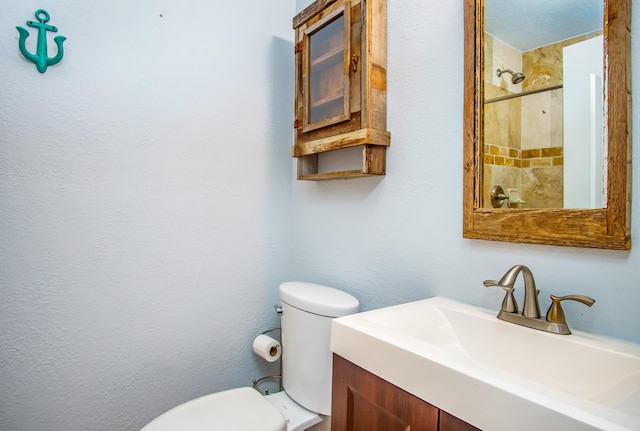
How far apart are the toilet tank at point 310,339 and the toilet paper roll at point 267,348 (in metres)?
0.10

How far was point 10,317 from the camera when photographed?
105 cm

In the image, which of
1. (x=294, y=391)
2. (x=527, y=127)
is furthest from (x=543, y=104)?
(x=294, y=391)

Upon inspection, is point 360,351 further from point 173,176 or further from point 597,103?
point 173,176

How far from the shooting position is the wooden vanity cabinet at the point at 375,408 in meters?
0.58

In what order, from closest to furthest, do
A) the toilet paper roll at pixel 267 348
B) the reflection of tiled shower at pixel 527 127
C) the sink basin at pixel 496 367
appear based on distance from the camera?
the sink basin at pixel 496 367
the reflection of tiled shower at pixel 527 127
the toilet paper roll at pixel 267 348

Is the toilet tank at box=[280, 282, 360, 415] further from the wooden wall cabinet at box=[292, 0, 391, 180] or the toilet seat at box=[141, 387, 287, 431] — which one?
the wooden wall cabinet at box=[292, 0, 391, 180]

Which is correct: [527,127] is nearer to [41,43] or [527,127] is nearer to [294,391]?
[294,391]

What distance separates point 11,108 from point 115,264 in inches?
22.8

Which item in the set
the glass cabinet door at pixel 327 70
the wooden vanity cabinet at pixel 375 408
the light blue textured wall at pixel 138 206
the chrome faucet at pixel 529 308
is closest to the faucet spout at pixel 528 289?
the chrome faucet at pixel 529 308

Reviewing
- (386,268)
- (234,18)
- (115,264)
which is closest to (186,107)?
(234,18)

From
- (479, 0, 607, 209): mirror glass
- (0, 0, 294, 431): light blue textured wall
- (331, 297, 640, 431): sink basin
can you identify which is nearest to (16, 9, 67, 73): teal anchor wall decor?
(0, 0, 294, 431): light blue textured wall

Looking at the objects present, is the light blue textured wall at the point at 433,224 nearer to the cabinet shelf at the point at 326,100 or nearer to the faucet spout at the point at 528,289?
the faucet spout at the point at 528,289

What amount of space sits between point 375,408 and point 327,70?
1.18 m

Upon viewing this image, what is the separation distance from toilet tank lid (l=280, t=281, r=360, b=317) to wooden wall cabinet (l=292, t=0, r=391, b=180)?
44cm
